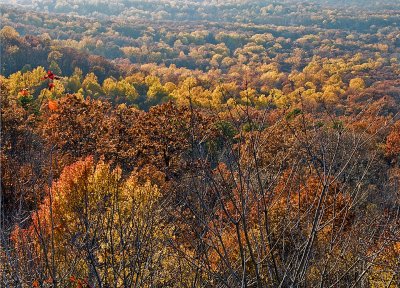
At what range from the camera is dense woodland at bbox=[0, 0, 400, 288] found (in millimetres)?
4176

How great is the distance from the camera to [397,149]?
130 feet

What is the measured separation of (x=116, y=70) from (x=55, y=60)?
496 inches

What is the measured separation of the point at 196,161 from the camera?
11.3 m

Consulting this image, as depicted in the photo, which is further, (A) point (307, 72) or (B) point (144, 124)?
(A) point (307, 72)

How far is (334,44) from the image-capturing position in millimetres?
184250

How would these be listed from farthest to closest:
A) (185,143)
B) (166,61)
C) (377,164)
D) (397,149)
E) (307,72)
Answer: (166,61) → (307,72) → (397,149) → (377,164) → (185,143)

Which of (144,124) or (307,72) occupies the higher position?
(144,124)

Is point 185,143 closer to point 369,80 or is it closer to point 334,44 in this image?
point 369,80

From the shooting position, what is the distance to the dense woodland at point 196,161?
4176mm

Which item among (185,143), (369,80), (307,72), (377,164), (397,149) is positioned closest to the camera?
(185,143)

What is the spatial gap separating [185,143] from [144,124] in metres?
2.94

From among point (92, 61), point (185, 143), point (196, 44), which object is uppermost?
point (185, 143)

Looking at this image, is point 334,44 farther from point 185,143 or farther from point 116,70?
point 185,143

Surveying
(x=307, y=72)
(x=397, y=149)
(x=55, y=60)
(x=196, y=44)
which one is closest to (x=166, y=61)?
(x=196, y=44)
